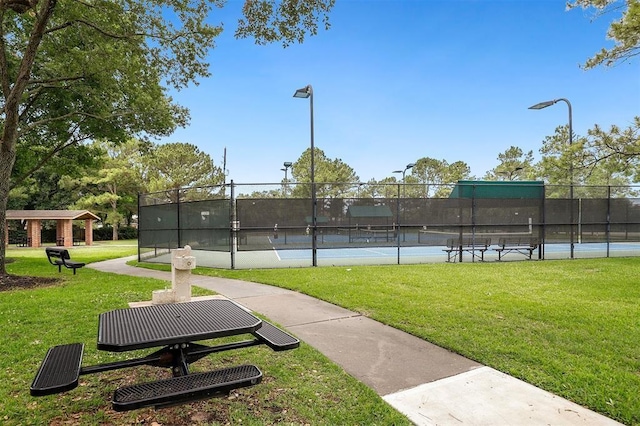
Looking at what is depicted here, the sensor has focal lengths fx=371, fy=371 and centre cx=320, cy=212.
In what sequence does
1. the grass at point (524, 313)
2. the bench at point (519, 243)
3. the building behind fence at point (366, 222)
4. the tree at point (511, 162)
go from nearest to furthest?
the grass at point (524, 313) → the building behind fence at point (366, 222) → the bench at point (519, 243) → the tree at point (511, 162)

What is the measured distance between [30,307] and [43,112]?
10045mm

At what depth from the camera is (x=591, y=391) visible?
3176 mm

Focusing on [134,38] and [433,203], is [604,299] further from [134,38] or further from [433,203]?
[134,38]

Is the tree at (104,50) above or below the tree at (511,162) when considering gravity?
below

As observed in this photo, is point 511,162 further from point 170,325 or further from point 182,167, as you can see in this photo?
point 170,325

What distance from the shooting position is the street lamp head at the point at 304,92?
→ 49.2 feet

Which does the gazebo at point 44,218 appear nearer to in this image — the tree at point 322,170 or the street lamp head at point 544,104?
the tree at point 322,170

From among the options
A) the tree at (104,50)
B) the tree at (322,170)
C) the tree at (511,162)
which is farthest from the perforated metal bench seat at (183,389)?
the tree at (511,162)

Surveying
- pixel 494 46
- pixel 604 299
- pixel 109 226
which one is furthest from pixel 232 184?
pixel 109 226

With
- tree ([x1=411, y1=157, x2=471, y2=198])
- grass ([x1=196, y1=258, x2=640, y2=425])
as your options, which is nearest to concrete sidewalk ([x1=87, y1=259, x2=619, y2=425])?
grass ([x1=196, y1=258, x2=640, y2=425])

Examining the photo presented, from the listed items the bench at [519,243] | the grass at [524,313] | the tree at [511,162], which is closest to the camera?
the grass at [524,313]

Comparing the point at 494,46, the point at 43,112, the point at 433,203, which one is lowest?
the point at 433,203

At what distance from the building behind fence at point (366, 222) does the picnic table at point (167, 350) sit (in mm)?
A: 7960

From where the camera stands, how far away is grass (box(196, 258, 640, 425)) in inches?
137
